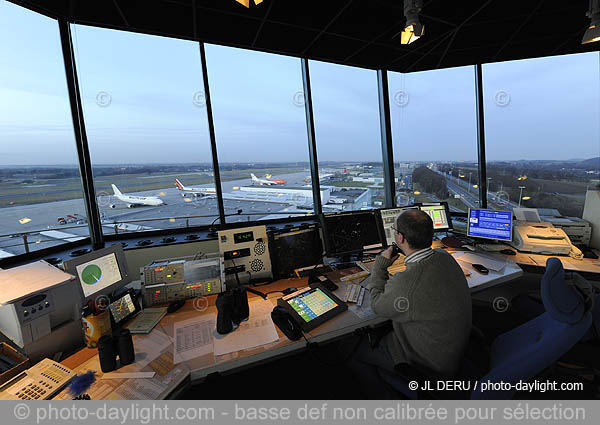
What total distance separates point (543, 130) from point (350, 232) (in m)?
3.23

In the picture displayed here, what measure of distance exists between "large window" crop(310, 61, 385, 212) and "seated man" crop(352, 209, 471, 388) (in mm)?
2215

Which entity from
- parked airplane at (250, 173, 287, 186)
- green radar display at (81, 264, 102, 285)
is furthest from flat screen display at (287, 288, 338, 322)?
parked airplane at (250, 173, 287, 186)

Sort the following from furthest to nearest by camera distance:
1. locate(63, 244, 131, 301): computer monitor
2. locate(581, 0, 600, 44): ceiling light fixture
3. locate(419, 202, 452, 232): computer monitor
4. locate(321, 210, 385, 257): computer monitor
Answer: locate(419, 202, 452, 232): computer monitor, locate(321, 210, 385, 257): computer monitor, locate(581, 0, 600, 44): ceiling light fixture, locate(63, 244, 131, 301): computer monitor

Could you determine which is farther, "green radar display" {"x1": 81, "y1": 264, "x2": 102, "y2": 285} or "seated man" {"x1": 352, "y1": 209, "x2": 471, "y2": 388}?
"green radar display" {"x1": 81, "y1": 264, "x2": 102, "y2": 285}

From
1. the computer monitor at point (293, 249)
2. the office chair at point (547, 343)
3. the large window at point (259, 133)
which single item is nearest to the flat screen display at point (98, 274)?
the computer monitor at point (293, 249)

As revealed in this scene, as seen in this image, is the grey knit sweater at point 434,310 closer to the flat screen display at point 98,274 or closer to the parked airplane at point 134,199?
the flat screen display at point 98,274

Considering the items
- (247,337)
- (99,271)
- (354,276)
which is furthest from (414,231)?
(99,271)

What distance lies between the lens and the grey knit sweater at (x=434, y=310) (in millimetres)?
1245

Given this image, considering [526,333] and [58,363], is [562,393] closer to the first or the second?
[526,333]

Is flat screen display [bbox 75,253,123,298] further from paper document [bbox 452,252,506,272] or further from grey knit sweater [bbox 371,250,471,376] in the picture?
paper document [bbox 452,252,506,272]

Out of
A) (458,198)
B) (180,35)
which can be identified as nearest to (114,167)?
(180,35)

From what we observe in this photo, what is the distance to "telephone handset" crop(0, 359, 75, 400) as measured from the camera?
102 cm

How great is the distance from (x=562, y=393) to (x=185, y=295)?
2.52 m

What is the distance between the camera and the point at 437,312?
48.8 inches
